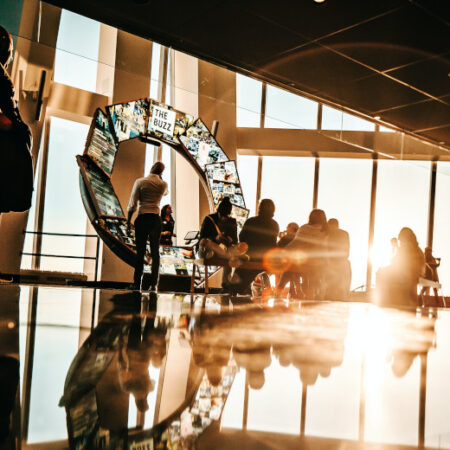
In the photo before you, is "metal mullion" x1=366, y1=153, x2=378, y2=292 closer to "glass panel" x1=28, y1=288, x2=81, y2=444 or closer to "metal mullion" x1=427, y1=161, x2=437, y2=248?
"metal mullion" x1=427, y1=161, x2=437, y2=248

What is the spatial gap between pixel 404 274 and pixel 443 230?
6569 mm

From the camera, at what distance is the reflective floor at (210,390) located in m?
0.51

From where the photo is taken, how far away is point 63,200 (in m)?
8.28

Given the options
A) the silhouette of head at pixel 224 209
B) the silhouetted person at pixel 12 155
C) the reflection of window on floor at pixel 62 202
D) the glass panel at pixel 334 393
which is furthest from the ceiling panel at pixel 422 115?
the glass panel at pixel 334 393

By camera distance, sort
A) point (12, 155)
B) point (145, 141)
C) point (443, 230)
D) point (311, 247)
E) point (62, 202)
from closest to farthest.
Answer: point (12, 155), point (311, 247), point (145, 141), point (62, 202), point (443, 230)

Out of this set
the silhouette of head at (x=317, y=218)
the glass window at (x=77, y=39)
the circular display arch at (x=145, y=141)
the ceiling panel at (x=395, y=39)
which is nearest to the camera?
the ceiling panel at (x=395, y=39)

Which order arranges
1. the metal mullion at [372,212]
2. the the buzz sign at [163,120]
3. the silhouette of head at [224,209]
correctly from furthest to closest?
the metal mullion at [372,212] < the the buzz sign at [163,120] < the silhouette of head at [224,209]

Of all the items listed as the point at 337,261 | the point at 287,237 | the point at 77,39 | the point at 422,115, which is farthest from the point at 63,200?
the point at 422,115

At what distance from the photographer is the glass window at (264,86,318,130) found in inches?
282

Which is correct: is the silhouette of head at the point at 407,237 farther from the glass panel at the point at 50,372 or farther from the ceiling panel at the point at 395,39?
the glass panel at the point at 50,372

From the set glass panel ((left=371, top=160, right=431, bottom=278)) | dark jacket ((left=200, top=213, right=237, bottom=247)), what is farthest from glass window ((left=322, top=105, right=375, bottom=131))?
dark jacket ((left=200, top=213, right=237, bottom=247))

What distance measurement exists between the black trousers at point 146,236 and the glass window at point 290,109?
3386mm

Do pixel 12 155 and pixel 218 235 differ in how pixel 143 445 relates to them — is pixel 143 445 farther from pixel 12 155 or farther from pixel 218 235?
pixel 218 235

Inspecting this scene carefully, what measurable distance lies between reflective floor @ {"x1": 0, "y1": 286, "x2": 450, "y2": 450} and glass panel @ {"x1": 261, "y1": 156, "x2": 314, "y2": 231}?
32.3 feet
